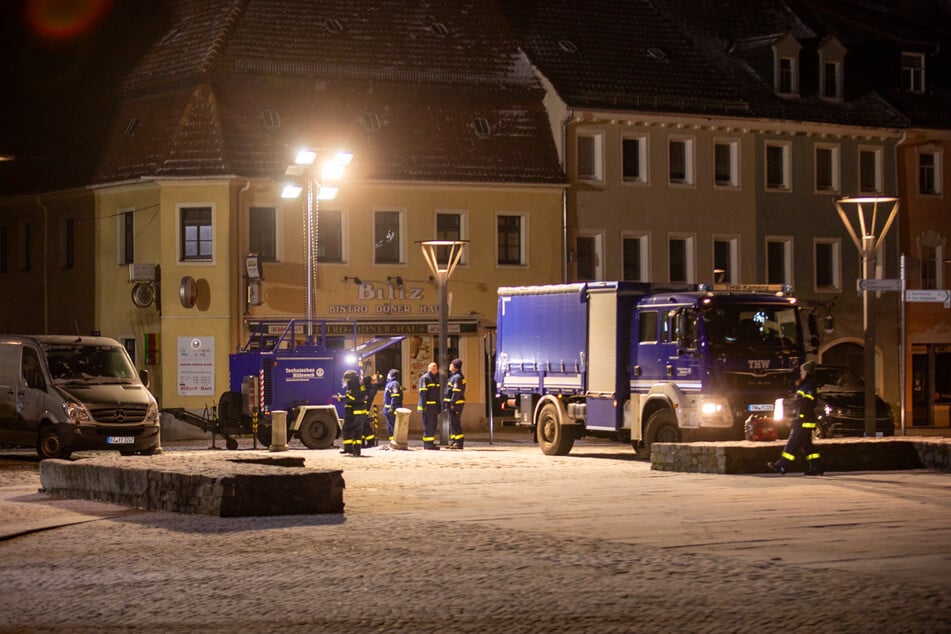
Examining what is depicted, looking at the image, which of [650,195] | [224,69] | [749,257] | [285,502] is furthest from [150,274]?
[285,502]

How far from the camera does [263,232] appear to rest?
46.8m

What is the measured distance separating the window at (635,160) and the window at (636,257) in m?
1.71

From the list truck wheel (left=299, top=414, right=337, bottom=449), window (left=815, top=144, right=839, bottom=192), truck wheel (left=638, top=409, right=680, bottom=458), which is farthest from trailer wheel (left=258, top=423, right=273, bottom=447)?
window (left=815, top=144, right=839, bottom=192)

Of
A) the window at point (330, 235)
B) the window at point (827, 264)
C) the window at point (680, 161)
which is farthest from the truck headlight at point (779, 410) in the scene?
the window at point (827, 264)

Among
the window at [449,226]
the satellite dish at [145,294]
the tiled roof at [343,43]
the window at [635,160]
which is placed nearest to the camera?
the satellite dish at [145,294]

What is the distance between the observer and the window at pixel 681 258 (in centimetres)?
5116

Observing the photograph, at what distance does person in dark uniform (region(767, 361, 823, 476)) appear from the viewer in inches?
987

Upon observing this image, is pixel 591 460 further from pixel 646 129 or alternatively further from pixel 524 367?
pixel 646 129

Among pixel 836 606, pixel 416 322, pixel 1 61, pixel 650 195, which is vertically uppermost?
pixel 1 61

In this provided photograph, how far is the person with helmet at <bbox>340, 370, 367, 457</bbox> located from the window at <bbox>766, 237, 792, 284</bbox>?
22.5 metres

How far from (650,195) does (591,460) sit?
2065 centimetres

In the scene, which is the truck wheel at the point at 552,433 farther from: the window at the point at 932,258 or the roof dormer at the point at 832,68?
the window at the point at 932,258

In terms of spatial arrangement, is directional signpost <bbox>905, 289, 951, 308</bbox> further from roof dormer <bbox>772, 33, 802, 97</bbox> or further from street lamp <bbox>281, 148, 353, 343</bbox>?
roof dormer <bbox>772, 33, 802, 97</bbox>

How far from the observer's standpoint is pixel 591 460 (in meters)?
31.2
